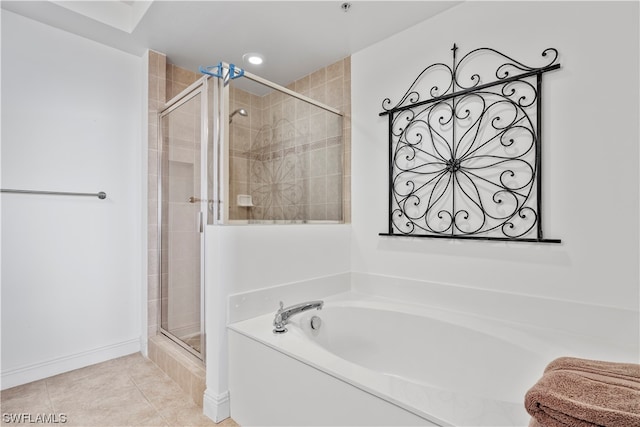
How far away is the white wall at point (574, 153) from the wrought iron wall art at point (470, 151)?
0.19ft

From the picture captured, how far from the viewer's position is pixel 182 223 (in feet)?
6.97

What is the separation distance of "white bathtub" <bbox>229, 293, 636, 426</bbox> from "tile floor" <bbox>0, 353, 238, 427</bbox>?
1.20ft

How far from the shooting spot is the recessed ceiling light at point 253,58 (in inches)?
97.0

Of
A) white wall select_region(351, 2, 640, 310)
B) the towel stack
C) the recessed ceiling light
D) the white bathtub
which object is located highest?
the recessed ceiling light

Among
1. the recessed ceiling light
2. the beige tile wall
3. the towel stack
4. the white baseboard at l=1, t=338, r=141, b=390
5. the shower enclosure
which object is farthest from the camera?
the recessed ceiling light

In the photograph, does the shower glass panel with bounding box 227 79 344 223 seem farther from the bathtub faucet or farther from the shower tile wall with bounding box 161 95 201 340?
the bathtub faucet

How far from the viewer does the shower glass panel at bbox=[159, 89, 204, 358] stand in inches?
77.5

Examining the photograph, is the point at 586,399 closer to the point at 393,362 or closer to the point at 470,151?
the point at 393,362

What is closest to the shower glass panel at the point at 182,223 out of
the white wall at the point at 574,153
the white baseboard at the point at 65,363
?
the white baseboard at the point at 65,363

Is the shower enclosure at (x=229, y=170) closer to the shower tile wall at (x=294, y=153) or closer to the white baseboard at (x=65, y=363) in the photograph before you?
Answer: the shower tile wall at (x=294, y=153)

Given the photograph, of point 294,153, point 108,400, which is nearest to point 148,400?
point 108,400

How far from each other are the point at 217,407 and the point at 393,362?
0.96 m

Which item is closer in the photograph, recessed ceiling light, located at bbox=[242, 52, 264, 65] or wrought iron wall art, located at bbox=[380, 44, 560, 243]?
wrought iron wall art, located at bbox=[380, 44, 560, 243]

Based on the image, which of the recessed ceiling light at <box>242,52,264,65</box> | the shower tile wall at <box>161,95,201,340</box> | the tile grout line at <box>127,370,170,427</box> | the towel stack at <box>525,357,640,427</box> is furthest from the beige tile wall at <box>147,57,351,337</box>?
the towel stack at <box>525,357,640,427</box>
